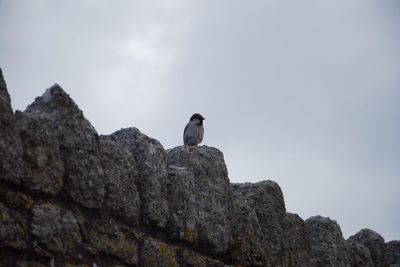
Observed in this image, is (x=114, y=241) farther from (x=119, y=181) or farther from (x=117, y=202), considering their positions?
(x=119, y=181)

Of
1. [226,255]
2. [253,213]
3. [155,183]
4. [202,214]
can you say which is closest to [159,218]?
[155,183]

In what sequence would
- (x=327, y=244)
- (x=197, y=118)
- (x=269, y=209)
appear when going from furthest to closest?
(x=197, y=118) → (x=327, y=244) → (x=269, y=209)

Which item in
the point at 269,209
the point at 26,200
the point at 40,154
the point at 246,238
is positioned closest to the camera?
the point at 26,200

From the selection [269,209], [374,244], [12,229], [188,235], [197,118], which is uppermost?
[197,118]

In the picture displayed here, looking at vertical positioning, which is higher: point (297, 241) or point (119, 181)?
point (297, 241)

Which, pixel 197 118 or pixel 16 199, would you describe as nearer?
pixel 16 199

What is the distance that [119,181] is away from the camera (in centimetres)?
378

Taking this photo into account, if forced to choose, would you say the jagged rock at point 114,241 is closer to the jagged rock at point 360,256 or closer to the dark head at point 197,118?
the jagged rock at point 360,256

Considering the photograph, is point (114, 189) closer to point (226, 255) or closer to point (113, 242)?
point (113, 242)

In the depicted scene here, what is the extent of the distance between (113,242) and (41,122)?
2.72ft

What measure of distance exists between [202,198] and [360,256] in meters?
2.74

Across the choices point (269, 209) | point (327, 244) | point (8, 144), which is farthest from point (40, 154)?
point (327, 244)

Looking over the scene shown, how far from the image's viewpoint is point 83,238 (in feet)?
11.3

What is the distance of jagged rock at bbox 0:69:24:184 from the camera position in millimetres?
2977
